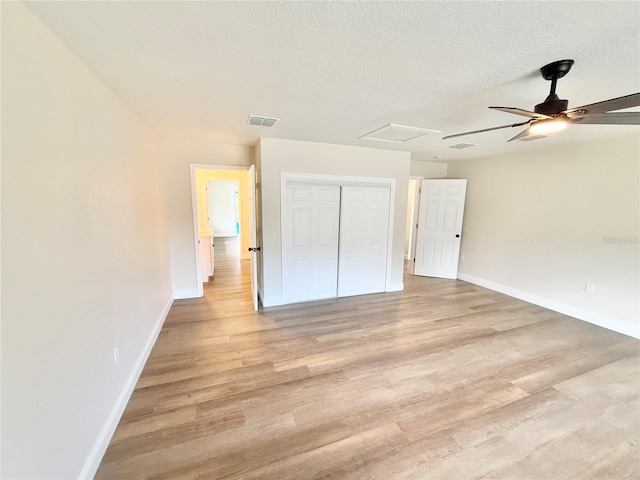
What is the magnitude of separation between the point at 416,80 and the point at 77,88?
7.18 ft

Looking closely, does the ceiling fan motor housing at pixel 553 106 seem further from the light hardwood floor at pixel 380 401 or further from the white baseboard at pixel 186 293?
the white baseboard at pixel 186 293

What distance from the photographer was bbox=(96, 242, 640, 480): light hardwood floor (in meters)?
1.62

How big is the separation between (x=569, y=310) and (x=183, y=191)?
6.08m

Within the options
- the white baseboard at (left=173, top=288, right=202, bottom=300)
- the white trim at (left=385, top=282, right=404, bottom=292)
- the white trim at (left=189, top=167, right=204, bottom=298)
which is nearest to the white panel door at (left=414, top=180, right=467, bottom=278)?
the white trim at (left=385, top=282, right=404, bottom=292)

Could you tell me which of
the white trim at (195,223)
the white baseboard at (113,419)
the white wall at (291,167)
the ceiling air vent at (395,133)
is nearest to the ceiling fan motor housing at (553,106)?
the ceiling air vent at (395,133)

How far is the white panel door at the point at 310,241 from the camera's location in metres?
3.91

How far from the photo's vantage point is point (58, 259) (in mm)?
1318

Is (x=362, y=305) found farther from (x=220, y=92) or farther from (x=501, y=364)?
(x=220, y=92)

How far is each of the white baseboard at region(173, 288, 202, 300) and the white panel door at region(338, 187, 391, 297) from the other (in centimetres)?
238

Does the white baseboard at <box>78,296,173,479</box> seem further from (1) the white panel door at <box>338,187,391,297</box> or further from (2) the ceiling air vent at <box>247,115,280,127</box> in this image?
(1) the white panel door at <box>338,187,391,297</box>

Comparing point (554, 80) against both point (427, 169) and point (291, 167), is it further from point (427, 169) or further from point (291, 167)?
point (427, 169)

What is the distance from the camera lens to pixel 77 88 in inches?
61.1

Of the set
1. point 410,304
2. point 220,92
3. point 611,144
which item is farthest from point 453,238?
point 220,92

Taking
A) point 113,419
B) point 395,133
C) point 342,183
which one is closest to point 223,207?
point 342,183
